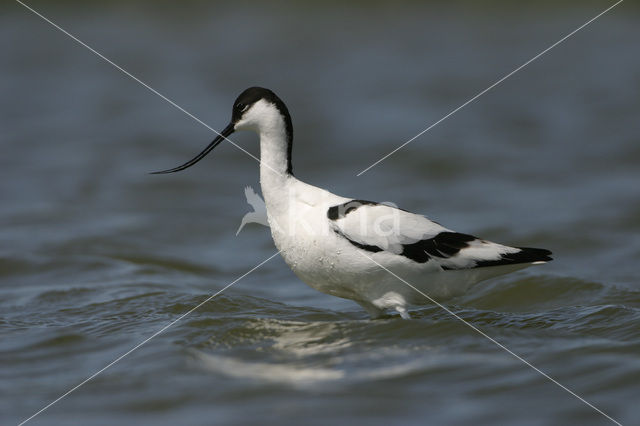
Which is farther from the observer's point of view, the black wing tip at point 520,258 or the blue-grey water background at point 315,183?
the black wing tip at point 520,258

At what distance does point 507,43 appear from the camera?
16.1m

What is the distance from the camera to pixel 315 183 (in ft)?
36.9

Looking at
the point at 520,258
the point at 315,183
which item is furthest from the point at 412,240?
the point at 315,183

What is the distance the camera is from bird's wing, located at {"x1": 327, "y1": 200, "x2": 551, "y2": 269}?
5.80m

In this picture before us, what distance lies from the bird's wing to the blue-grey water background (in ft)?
1.61

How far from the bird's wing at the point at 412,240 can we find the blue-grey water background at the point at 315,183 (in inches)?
19.3

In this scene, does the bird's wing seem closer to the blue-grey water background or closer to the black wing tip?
the black wing tip

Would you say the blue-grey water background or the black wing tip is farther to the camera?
the black wing tip

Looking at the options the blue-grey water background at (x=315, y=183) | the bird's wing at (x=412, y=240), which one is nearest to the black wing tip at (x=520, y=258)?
the bird's wing at (x=412, y=240)

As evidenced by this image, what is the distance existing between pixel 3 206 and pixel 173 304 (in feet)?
14.0

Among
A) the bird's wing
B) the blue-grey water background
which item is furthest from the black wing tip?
the blue-grey water background

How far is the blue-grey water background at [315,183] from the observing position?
5090mm

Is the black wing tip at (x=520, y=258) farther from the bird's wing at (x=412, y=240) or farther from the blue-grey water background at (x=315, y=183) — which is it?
the blue-grey water background at (x=315, y=183)

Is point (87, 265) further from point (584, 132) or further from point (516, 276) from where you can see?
point (584, 132)
